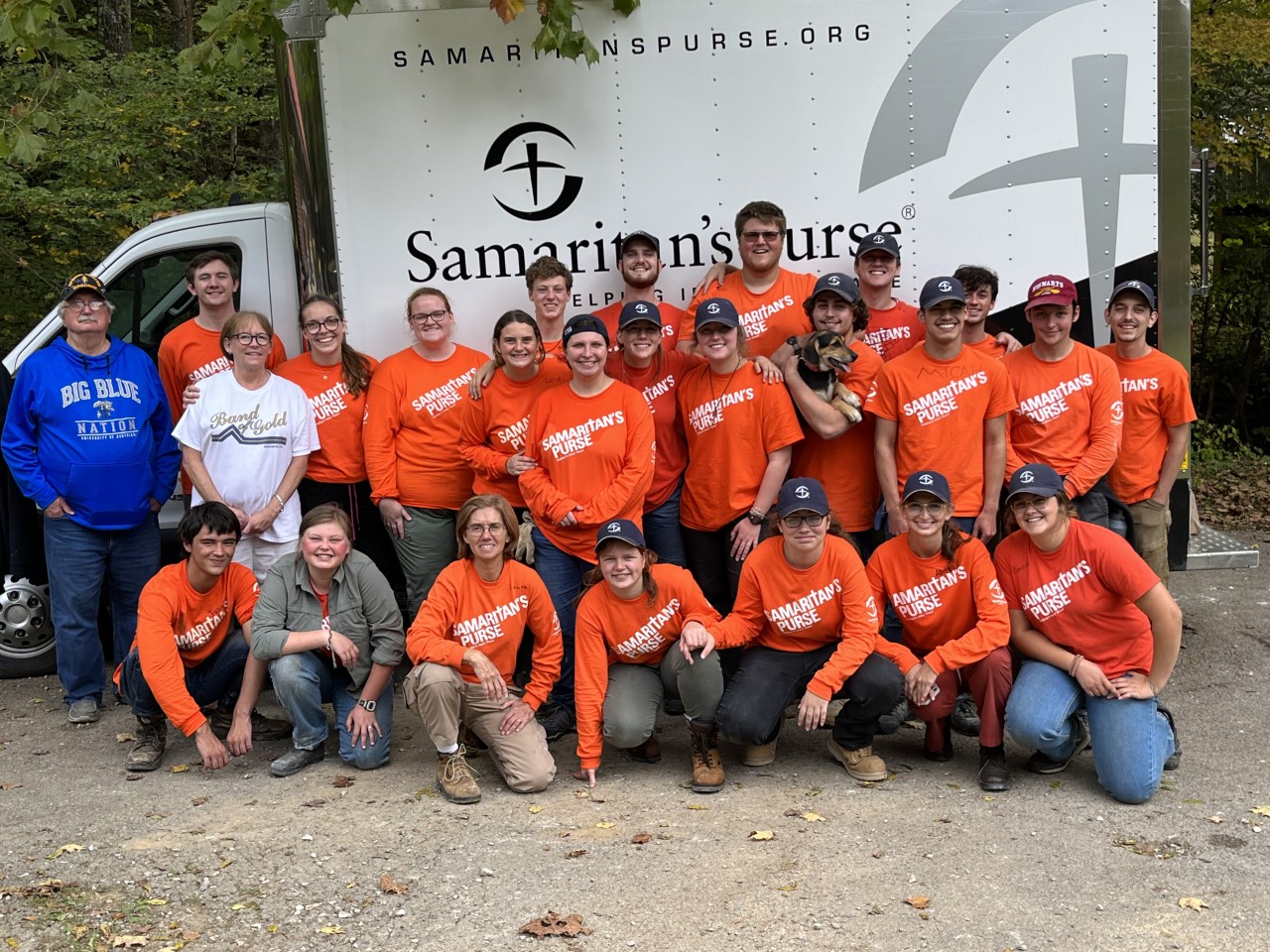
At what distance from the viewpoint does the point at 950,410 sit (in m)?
4.93

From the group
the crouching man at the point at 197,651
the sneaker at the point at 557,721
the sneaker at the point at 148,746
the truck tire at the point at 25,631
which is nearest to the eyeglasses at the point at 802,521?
the sneaker at the point at 557,721

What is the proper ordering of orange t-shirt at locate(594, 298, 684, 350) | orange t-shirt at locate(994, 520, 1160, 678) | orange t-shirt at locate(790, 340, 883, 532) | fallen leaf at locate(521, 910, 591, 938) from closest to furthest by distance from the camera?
fallen leaf at locate(521, 910, 591, 938), orange t-shirt at locate(994, 520, 1160, 678), orange t-shirt at locate(790, 340, 883, 532), orange t-shirt at locate(594, 298, 684, 350)

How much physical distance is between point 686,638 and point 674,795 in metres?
0.57

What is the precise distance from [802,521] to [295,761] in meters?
2.19

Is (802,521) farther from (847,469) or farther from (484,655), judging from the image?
(484,655)

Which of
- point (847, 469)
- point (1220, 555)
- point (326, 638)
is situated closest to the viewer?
point (326, 638)

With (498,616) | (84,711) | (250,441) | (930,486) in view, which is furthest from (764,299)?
(84,711)

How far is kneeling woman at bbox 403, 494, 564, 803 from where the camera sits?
456 centimetres

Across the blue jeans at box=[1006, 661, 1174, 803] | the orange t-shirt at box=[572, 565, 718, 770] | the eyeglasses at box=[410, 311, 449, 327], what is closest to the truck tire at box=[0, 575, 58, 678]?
the eyeglasses at box=[410, 311, 449, 327]

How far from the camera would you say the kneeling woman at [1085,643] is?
4.26 meters

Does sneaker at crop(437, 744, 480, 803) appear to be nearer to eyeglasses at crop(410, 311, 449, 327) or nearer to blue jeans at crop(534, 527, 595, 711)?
blue jeans at crop(534, 527, 595, 711)

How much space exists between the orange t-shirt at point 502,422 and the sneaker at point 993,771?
214 cm

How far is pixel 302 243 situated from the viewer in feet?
18.4

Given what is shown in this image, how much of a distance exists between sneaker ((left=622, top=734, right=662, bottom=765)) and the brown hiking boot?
268mm
